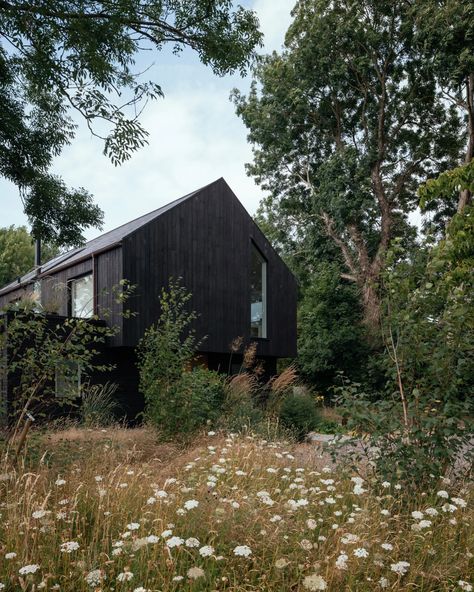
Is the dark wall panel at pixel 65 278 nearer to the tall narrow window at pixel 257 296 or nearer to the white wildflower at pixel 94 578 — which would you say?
the tall narrow window at pixel 257 296

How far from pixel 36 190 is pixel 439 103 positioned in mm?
17393

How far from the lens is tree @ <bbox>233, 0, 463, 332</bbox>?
19.7 meters

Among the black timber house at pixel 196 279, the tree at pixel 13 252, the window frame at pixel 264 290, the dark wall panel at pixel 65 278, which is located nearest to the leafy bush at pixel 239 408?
the black timber house at pixel 196 279

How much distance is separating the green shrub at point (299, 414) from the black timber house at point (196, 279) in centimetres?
403

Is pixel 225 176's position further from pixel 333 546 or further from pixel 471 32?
pixel 333 546

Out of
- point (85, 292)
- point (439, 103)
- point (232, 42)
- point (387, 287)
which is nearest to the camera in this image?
point (387, 287)

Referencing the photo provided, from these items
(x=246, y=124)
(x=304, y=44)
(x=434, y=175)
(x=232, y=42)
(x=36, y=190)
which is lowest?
(x=36, y=190)

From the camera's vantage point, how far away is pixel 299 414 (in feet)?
35.1

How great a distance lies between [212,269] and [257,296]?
203cm

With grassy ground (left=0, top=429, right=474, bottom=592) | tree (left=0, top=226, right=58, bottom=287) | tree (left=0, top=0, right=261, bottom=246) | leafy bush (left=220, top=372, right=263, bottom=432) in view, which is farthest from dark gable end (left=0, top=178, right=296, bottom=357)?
tree (left=0, top=226, right=58, bottom=287)

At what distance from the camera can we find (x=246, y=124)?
23.0 meters

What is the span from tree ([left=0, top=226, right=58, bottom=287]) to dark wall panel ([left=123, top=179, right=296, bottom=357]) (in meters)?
19.8

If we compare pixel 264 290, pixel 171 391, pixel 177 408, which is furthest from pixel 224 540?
pixel 264 290

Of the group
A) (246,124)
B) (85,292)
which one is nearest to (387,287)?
(85,292)
